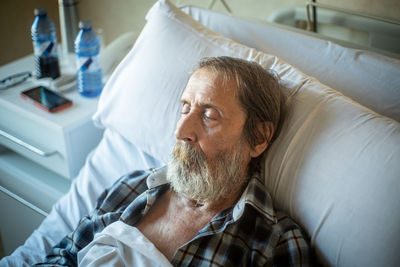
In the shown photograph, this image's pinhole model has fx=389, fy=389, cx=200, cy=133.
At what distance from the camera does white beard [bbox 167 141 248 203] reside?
1.00 metres

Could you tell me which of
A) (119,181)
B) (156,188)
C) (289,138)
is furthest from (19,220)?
(289,138)

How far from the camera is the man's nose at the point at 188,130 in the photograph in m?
0.98

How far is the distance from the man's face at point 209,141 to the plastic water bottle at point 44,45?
860 mm

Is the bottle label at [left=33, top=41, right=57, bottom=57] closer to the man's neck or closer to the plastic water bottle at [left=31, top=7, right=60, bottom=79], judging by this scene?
the plastic water bottle at [left=31, top=7, right=60, bottom=79]

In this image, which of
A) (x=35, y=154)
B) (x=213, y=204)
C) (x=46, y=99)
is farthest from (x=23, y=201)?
(x=213, y=204)

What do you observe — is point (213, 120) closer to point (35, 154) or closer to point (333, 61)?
point (333, 61)

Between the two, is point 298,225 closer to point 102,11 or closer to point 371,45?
point 371,45

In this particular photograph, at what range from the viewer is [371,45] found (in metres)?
1.39

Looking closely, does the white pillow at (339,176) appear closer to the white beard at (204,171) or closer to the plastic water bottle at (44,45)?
the white beard at (204,171)

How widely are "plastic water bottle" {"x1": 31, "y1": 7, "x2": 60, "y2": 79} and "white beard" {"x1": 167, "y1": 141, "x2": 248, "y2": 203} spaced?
0.90 m

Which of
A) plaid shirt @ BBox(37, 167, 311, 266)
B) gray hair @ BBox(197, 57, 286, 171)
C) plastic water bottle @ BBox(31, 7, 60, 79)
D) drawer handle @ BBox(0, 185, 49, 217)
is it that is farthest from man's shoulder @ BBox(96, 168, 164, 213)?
plastic water bottle @ BBox(31, 7, 60, 79)

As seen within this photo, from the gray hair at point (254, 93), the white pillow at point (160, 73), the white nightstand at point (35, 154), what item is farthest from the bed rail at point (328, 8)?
the white nightstand at point (35, 154)

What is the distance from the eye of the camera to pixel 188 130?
98 cm

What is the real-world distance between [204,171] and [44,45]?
3.26 feet
